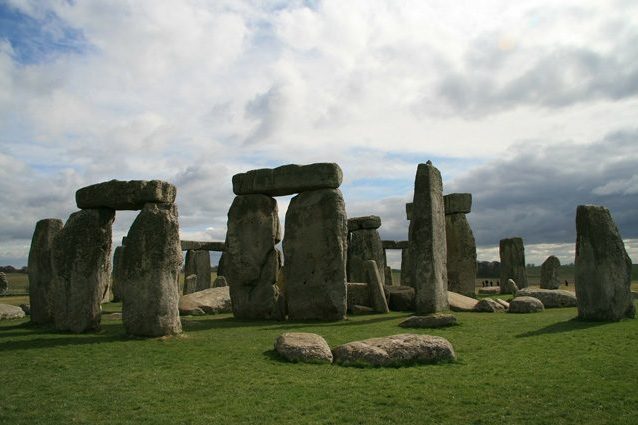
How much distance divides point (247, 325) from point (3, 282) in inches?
928

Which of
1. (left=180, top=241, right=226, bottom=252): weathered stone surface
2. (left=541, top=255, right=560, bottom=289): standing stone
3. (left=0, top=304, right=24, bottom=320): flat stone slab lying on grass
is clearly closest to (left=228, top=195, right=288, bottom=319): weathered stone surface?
(left=0, top=304, right=24, bottom=320): flat stone slab lying on grass

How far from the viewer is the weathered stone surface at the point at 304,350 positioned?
810 cm

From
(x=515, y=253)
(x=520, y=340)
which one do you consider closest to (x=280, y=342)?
(x=520, y=340)

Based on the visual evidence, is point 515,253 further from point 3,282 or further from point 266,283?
point 3,282

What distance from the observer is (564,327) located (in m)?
11.2

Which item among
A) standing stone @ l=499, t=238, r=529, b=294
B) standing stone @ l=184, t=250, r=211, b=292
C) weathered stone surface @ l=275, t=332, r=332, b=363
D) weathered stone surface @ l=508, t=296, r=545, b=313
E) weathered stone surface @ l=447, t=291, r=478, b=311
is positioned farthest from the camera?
standing stone @ l=184, t=250, r=211, b=292

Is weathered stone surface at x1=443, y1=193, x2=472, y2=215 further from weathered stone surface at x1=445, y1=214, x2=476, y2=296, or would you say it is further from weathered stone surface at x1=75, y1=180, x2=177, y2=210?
weathered stone surface at x1=75, y1=180, x2=177, y2=210

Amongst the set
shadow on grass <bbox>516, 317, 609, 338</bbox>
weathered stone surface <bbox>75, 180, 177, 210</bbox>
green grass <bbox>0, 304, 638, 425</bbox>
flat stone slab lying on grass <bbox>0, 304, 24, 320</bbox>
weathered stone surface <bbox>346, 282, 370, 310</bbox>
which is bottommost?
green grass <bbox>0, 304, 638, 425</bbox>

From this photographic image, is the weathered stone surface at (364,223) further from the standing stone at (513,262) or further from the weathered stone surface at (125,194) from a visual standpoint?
the weathered stone surface at (125,194)

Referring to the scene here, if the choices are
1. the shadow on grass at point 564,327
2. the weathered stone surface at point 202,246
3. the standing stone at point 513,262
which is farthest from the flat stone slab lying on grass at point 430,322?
the weathered stone surface at point 202,246

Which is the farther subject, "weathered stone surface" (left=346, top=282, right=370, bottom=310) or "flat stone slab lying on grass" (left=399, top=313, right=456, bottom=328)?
"weathered stone surface" (left=346, top=282, right=370, bottom=310)

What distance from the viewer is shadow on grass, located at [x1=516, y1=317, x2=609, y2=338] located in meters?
10.6

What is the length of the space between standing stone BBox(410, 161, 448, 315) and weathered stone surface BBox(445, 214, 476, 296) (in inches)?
310

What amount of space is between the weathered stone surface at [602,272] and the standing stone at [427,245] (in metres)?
3.68
